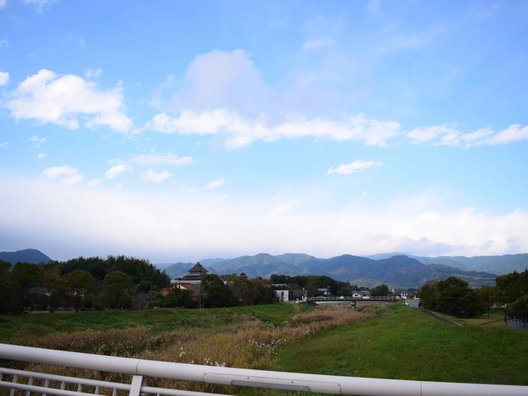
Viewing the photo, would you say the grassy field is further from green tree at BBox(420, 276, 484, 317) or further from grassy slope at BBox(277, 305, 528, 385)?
green tree at BBox(420, 276, 484, 317)

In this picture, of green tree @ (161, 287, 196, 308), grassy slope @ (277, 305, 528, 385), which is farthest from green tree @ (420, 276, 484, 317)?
green tree @ (161, 287, 196, 308)

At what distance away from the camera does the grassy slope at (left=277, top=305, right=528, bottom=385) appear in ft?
30.7

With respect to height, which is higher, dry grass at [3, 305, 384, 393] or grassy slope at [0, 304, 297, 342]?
dry grass at [3, 305, 384, 393]

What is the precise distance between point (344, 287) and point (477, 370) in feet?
337

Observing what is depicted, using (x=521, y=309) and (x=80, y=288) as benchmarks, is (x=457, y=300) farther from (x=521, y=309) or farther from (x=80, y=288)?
(x=80, y=288)

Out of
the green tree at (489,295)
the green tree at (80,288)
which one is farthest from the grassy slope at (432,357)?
the green tree at (489,295)

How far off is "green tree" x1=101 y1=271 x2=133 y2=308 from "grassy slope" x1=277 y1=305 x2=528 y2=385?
86.1 ft

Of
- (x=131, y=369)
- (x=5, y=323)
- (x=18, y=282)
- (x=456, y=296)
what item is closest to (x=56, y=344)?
(x=5, y=323)

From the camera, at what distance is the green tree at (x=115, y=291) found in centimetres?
3739

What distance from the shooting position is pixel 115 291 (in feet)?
124

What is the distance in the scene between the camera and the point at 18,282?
98.6ft

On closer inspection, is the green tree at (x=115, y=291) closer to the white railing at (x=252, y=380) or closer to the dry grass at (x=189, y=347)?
the dry grass at (x=189, y=347)

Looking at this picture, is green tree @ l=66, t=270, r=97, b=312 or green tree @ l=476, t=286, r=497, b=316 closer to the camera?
green tree @ l=66, t=270, r=97, b=312

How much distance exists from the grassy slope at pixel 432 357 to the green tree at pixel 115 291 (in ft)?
86.1
